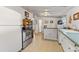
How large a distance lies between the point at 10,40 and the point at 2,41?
463 mm

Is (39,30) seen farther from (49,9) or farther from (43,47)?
(43,47)

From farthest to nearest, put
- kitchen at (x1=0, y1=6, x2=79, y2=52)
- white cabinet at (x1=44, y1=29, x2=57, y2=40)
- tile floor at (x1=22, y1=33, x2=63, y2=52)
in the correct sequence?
1. white cabinet at (x1=44, y1=29, x2=57, y2=40)
2. tile floor at (x1=22, y1=33, x2=63, y2=52)
3. kitchen at (x1=0, y1=6, x2=79, y2=52)

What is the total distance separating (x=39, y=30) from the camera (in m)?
11.7

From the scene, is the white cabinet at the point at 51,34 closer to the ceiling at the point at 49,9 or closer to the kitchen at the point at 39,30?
the kitchen at the point at 39,30

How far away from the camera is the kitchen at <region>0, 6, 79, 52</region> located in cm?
242

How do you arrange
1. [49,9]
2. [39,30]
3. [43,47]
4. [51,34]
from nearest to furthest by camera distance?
[43,47]
[49,9]
[51,34]
[39,30]

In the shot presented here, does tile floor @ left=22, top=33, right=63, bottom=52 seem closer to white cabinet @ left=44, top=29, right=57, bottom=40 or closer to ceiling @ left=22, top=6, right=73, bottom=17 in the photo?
white cabinet @ left=44, top=29, right=57, bottom=40

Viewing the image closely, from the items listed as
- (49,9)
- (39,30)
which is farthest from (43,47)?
(39,30)

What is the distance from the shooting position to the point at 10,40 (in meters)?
3.19

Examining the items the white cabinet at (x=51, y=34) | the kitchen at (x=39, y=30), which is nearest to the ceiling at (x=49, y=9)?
the kitchen at (x=39, y=30)

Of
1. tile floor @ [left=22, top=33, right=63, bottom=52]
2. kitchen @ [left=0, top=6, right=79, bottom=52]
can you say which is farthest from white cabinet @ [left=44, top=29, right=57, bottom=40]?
tile floor @ [left=22, top=33, right=63, bottom=52]

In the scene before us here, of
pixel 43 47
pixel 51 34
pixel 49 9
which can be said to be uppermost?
pixel 49 9
